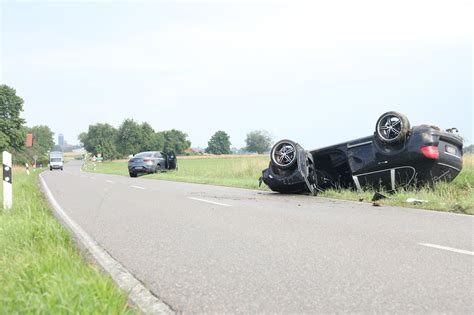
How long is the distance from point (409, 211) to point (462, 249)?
133 inches

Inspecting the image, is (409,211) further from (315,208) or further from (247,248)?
(247,248)

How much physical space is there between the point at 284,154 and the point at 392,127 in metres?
2.74

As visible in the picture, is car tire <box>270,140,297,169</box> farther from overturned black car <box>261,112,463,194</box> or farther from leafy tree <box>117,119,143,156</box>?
leafy tree <box>117,119,143,156</box>

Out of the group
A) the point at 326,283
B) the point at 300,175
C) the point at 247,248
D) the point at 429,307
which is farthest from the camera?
the point at 300,175

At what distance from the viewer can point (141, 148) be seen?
130 m

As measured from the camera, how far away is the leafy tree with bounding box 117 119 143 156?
129 meters

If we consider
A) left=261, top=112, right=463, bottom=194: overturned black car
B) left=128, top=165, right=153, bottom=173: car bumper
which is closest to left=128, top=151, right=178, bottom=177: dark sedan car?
left=128, top=165, right=153, bottom=173: car bumper

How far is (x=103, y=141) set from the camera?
128625 mm

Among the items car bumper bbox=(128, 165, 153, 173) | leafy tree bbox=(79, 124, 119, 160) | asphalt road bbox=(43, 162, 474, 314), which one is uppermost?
leafy tree bbox=(79, 124, 119, 160)

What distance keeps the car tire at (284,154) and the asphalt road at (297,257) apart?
263cm

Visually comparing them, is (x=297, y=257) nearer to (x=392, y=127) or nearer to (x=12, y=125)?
(x=392, y=127)

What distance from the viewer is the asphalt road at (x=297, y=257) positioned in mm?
3500

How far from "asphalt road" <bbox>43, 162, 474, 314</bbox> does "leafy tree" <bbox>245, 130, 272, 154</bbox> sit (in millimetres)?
180093

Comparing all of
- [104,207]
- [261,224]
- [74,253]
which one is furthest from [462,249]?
[104,207]
